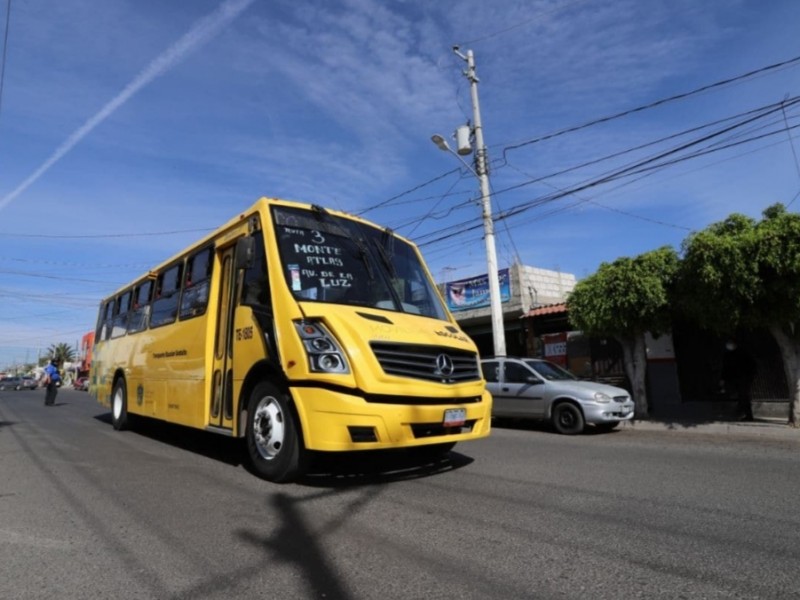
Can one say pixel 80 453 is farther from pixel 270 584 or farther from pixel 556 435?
pixel 556 435

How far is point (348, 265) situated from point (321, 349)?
1.34 metres

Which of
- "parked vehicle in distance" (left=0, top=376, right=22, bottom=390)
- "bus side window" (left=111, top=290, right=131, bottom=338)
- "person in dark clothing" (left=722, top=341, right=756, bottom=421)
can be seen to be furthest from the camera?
"parked vehicle in distance" (left=0, top=376, right=22, bottom=390)

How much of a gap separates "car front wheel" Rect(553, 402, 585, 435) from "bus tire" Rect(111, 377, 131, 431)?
8027 millimetres

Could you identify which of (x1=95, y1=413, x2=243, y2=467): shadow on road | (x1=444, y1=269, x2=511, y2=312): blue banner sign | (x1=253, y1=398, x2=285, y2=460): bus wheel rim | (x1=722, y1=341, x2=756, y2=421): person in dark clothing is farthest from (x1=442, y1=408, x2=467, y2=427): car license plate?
(x1=444, y1=269, x2=511, y2=312): blue banner sign

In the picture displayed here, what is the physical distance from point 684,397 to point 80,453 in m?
13.9

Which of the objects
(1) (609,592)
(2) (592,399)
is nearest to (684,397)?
(2) (592,399)

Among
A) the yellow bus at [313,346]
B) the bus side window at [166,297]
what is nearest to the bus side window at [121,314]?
the bus side window at [166,297]

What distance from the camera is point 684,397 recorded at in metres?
14.8

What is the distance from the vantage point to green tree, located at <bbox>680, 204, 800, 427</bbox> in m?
9.45

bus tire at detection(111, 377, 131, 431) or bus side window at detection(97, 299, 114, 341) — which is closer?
bus tire at detection(111, 377, 131, 431)

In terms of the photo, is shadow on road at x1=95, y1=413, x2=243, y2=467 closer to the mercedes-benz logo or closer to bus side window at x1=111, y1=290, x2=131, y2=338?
bus side window at x1=111, y1=290, x2=131, y2=338

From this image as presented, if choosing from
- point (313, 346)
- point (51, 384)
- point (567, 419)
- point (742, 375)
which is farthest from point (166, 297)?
point (51, 384)

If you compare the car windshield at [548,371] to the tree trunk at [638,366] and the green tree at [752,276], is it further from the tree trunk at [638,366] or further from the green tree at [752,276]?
the green tree at [752,276]

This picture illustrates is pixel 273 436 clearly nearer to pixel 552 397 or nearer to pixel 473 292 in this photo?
pixel 552 397
